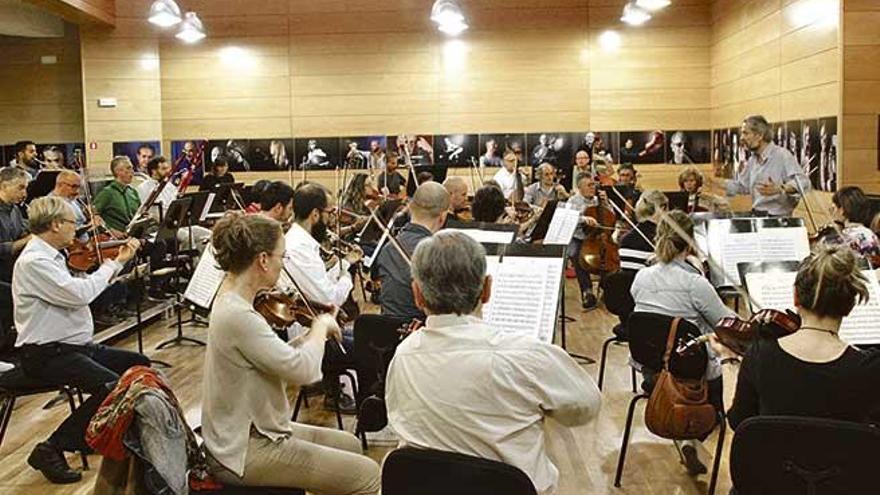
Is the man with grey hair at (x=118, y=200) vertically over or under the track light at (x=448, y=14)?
under

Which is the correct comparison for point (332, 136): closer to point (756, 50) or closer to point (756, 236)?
point (756, 50)

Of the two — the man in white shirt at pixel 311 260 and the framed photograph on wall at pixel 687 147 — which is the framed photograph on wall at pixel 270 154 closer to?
the framed photograph on wall at pixel 687 147

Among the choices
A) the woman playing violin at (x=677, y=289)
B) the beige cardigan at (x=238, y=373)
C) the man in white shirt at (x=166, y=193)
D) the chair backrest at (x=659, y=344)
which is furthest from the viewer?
the man in white shirt at (x=166, y=193)

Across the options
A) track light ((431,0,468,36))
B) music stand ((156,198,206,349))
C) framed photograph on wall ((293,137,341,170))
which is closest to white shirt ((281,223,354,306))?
music stand ((156,198,206,349))

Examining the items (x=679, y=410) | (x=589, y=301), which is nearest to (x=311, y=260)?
(x=679, y=410)

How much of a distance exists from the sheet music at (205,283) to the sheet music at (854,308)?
2.98 m

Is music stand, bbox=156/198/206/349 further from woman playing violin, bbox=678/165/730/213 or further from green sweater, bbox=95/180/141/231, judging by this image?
woman playing violin, bbox=678/165/730/213

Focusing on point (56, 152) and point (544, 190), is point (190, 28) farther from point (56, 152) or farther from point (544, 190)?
point (544, 190)

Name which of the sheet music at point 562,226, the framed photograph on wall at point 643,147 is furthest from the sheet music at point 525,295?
the framed photograph on wall at point 643,147

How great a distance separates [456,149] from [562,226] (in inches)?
248

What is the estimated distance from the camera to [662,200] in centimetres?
731

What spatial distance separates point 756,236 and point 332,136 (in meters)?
9.02

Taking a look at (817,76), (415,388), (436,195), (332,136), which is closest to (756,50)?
(817,76)

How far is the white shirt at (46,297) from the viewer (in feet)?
14.8
